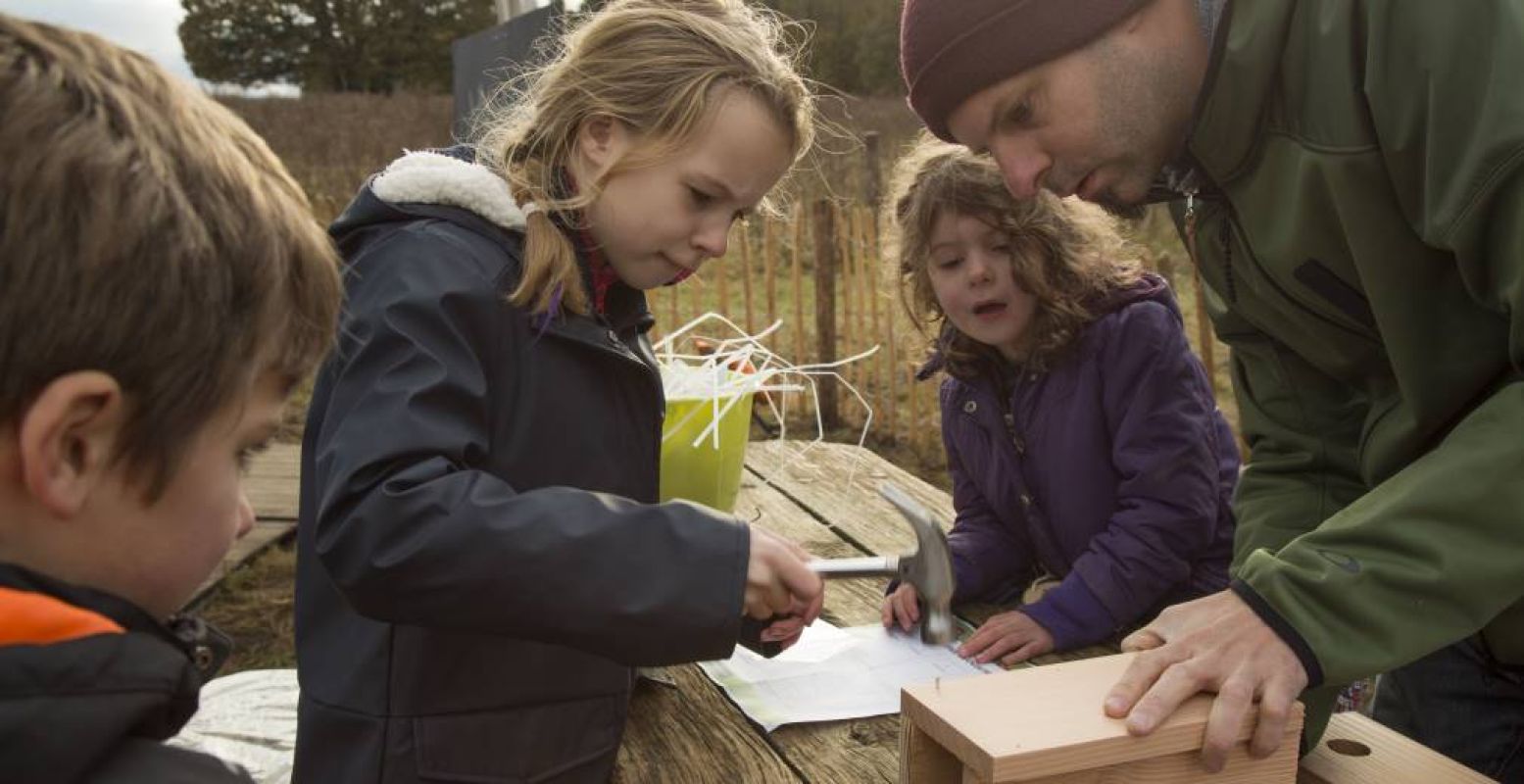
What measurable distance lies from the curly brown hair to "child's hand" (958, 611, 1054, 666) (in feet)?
1.97

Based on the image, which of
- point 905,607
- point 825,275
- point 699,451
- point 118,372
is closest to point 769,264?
point 825,275

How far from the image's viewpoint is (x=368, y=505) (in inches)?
56.1

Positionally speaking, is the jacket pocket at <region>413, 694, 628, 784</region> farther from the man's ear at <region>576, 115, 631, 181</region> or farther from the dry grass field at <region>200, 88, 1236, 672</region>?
the dry grass field at <region>200, 88, 1236, 672</region>

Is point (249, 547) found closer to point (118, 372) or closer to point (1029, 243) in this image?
point (1029, 243)

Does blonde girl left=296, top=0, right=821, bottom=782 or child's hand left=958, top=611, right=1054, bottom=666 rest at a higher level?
blonde girl left=296, top=0, right=821, bottom=782

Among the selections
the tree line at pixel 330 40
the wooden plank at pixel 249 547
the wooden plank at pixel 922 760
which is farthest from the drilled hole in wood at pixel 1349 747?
the tree line at pixel 330 40

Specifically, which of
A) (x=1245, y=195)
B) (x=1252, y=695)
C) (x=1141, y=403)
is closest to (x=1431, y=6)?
(x=1245, y=195)

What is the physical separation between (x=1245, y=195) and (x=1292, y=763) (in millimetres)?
783

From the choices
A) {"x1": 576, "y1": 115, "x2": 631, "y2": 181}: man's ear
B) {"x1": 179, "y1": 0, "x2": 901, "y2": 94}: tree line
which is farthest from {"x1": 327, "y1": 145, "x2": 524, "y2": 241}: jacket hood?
{"x1": 179, "y1": 0, "x2": 901, "y2": 94}: tree line

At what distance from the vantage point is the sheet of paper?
6.45ft

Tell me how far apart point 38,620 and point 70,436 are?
0.43ft

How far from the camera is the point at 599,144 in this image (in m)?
1.95

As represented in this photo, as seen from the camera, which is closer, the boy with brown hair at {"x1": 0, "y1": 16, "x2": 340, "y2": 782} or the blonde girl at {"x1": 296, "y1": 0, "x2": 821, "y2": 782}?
the boy with brown hair at {"x1": 0, "y1": 16, "x2": 340, "y2": 782}

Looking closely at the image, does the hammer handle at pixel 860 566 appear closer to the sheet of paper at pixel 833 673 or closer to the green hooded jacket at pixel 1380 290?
the sheet of paper at pixel 833 673
